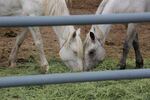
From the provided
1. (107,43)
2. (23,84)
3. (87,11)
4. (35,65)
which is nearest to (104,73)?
(23,84)

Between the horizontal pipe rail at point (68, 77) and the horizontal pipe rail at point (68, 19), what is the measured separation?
8.0 inches

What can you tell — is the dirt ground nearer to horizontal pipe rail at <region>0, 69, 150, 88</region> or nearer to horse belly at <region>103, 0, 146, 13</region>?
horse belly at <region>103, 0, 146, 13</region>

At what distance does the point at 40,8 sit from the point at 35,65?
0.95m

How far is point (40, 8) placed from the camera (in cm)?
588

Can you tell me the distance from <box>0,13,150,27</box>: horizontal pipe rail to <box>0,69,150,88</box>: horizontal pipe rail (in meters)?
0.20

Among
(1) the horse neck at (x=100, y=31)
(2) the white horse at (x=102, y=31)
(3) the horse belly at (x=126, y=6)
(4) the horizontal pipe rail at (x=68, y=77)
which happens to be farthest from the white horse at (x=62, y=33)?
(4) the horizontal pipe rail at (x=68, y=77)

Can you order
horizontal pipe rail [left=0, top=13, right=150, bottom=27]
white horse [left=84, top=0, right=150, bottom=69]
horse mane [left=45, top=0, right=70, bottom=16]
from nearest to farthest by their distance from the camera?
horizontal pipe rail [left=0, top=13, right=150, bottom=27] < horse mane [left=45, top=0, right=70, bottom=16] < white horse [left=84, top=0, right=150, bottom=69]

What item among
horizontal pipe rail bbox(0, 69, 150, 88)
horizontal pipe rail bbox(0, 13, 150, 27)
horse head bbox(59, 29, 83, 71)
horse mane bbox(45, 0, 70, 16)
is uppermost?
horse mane bbox(45, 0, 70, 16)

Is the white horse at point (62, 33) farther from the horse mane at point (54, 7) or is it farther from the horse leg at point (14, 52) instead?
the horse leg at point (14, 52)

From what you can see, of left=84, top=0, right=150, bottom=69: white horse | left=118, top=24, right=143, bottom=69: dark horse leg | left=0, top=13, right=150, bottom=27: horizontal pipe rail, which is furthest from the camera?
left=118, top=24, right=143, bottom=69: dark horse leg

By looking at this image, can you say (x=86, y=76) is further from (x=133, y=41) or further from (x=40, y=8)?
(x=133, y=41)

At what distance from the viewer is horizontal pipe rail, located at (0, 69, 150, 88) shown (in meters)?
1.56

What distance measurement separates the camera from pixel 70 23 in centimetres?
158

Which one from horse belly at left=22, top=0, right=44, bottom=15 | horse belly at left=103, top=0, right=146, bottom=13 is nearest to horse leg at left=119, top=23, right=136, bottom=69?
horse belly at left=103, top=0, right=146, bottom=13
